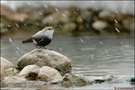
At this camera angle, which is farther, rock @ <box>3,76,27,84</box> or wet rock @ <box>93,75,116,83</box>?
wet rock @ <box>93,75,116,83</box>

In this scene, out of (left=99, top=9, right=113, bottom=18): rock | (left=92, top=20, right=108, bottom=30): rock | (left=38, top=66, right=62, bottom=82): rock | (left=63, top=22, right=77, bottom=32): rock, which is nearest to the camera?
(left=38, top=66, right=62, bottom=82): rock

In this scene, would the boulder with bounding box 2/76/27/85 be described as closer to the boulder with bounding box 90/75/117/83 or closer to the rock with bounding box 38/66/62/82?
the rock with bounding box 38/66/62/82

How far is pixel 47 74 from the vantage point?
1423 centimetres

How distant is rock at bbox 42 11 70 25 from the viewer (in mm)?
36844

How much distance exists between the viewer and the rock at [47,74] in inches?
555

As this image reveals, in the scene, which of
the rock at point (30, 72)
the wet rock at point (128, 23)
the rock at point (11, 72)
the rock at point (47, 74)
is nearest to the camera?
the rock at point (47, 74)

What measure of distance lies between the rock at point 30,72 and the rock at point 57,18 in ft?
72.5

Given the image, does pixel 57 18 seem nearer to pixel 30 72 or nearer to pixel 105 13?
pixel 105 13

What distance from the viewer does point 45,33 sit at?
1536 cm

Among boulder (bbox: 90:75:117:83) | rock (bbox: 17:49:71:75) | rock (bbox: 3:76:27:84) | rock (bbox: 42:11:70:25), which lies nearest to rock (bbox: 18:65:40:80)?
rock (bbox: 3:76:27:84)

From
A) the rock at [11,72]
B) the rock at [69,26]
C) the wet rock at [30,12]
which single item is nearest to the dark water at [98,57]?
the rock at [11,72]

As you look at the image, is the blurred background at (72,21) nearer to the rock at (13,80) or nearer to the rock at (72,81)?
the rock at (13,80)

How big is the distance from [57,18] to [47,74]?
2326cm

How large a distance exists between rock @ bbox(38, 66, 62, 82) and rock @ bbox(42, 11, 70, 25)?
72.7 ft
